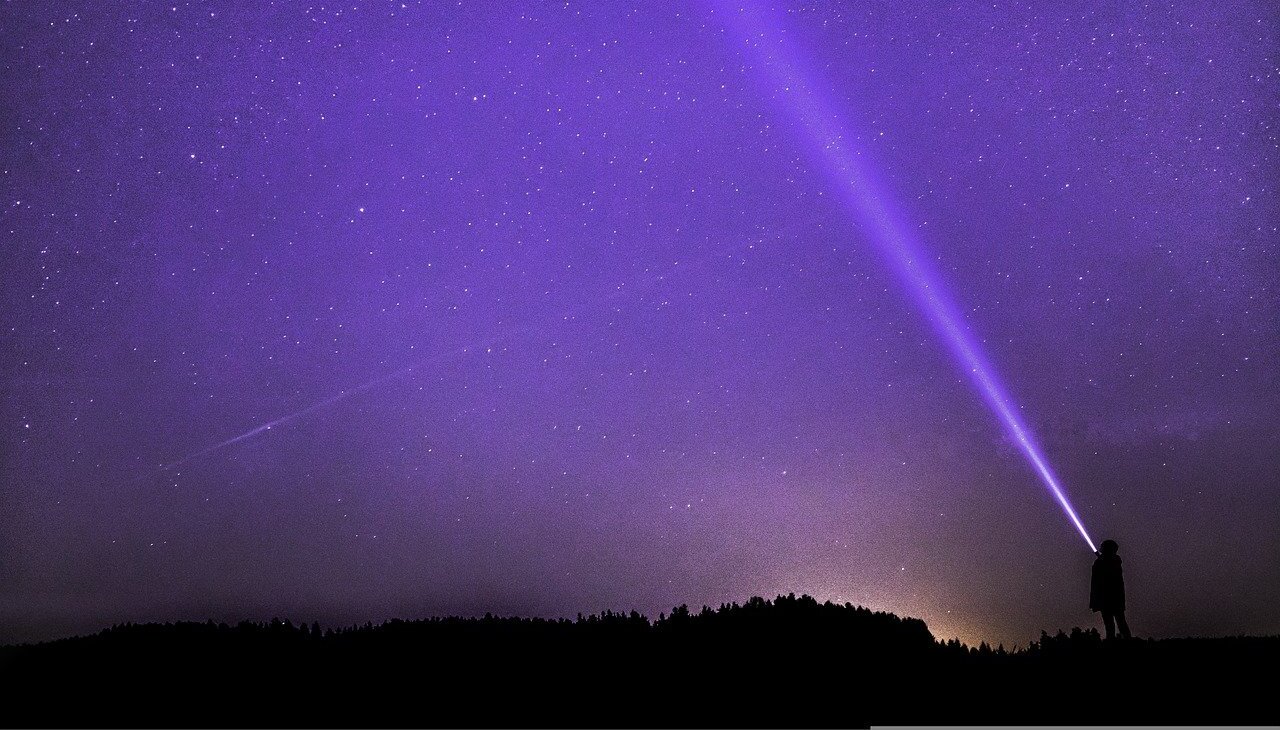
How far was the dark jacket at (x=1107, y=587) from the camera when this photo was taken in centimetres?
1084

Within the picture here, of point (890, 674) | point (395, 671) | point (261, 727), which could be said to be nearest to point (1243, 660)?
point (890, 674)

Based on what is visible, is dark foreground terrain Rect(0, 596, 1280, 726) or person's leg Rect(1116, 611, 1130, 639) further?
person's leg Rect(1116, 611, 1130, 639)

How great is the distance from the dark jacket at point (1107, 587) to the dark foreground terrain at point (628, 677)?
1.58 feet

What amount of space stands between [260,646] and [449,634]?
91.7 inches

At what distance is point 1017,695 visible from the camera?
799 cm

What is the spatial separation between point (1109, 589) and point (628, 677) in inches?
248

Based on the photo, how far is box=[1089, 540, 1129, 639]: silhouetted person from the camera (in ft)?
35.6

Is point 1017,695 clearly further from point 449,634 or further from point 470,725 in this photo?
point 449,634

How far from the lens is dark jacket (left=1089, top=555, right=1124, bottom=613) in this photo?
1084 cm

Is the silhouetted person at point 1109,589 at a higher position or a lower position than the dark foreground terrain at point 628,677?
higher

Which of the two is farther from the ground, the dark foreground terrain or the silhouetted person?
the silhouetted person

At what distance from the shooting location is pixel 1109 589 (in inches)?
429

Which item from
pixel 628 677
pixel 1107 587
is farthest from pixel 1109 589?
pixel 628 677

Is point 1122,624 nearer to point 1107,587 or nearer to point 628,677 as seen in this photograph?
point 1107,587
